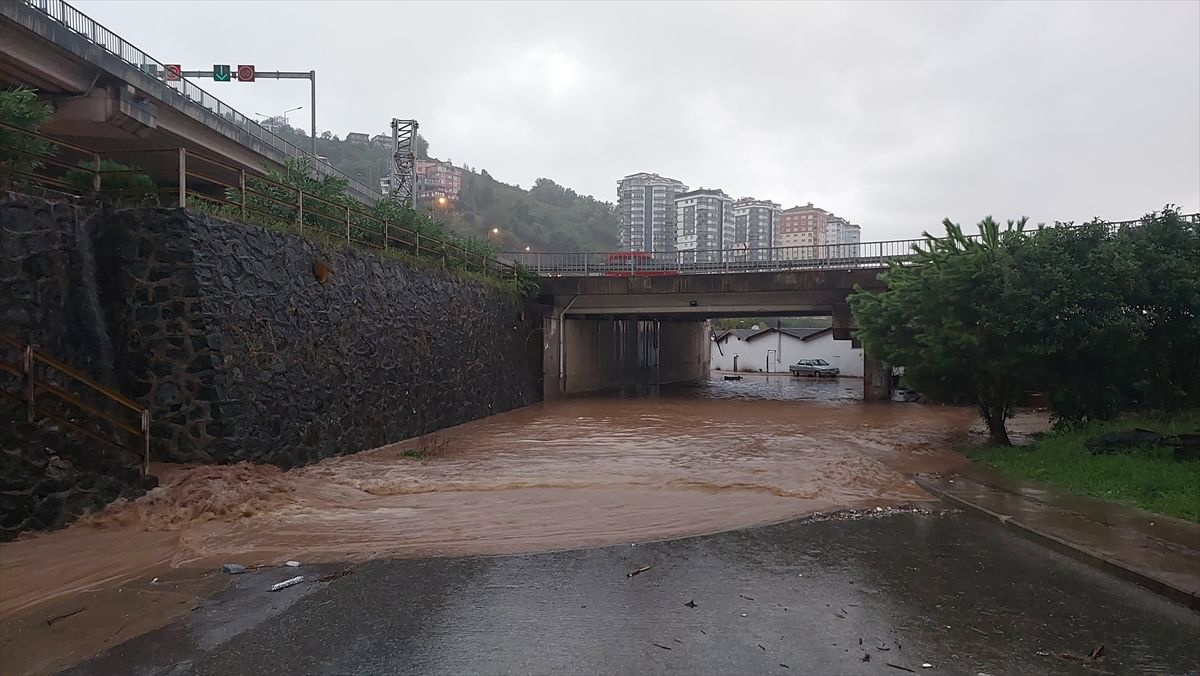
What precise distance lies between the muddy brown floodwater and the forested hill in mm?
60493

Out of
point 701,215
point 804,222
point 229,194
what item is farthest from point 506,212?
point 229,194

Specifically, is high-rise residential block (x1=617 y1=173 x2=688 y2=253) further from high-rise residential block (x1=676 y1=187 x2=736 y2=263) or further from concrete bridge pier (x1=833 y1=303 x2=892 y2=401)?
concrete bridge pier (x1=833 y1=303 x2=892 y2=401)

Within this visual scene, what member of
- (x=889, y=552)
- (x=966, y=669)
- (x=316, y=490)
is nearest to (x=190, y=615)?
(x=316, y=490)

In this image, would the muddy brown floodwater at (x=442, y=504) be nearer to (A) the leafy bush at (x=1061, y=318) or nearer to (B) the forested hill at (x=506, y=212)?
(A) the leafy bush at (x=1061, y=318)

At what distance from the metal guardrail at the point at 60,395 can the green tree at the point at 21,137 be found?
8.93ft

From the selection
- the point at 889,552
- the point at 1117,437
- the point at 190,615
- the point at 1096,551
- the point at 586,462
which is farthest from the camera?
the point at 586,462

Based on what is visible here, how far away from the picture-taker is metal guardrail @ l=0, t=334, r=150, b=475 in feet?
27.6

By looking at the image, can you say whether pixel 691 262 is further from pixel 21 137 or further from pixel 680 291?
pixel 21 137

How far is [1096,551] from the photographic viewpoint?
721cm

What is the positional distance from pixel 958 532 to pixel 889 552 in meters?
1.47

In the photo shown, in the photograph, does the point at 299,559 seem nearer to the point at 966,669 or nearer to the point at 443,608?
the point at 443,608

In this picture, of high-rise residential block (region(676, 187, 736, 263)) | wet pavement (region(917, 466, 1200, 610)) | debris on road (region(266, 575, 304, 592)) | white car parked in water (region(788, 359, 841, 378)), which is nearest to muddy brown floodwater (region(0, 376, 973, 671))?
debris on road (region(266, 575, 304, 592))

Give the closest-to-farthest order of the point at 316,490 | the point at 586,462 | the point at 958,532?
1. the point at 958,532
2. the point at 316,490
3. the point at 586,462

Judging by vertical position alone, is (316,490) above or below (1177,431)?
below
